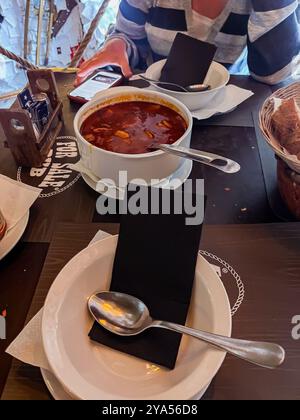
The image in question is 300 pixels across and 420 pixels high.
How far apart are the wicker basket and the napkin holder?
51 cm

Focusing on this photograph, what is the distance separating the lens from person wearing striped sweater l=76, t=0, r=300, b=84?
46.3 inches

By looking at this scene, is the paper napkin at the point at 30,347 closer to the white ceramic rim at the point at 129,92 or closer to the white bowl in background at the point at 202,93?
the white ceramic rim at the point at 129,92

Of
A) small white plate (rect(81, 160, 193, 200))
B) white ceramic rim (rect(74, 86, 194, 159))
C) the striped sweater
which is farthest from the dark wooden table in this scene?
the striped sweater

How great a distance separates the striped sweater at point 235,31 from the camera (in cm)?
117

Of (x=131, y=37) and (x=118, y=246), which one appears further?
(x=131, y=37)

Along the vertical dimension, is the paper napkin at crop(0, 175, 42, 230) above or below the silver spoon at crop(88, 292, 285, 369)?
above

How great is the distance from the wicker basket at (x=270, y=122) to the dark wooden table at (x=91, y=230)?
0.13m

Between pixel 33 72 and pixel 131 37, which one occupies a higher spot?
pixel 33 72

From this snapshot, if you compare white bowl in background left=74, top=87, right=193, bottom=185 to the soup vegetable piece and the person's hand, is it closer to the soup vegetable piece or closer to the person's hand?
the soup vegetable piece

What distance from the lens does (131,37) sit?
146 cm

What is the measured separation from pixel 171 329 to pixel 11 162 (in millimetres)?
607

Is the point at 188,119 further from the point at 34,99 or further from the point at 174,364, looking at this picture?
the point at 174,364

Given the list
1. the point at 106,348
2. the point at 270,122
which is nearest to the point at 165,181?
the point at 270,122
